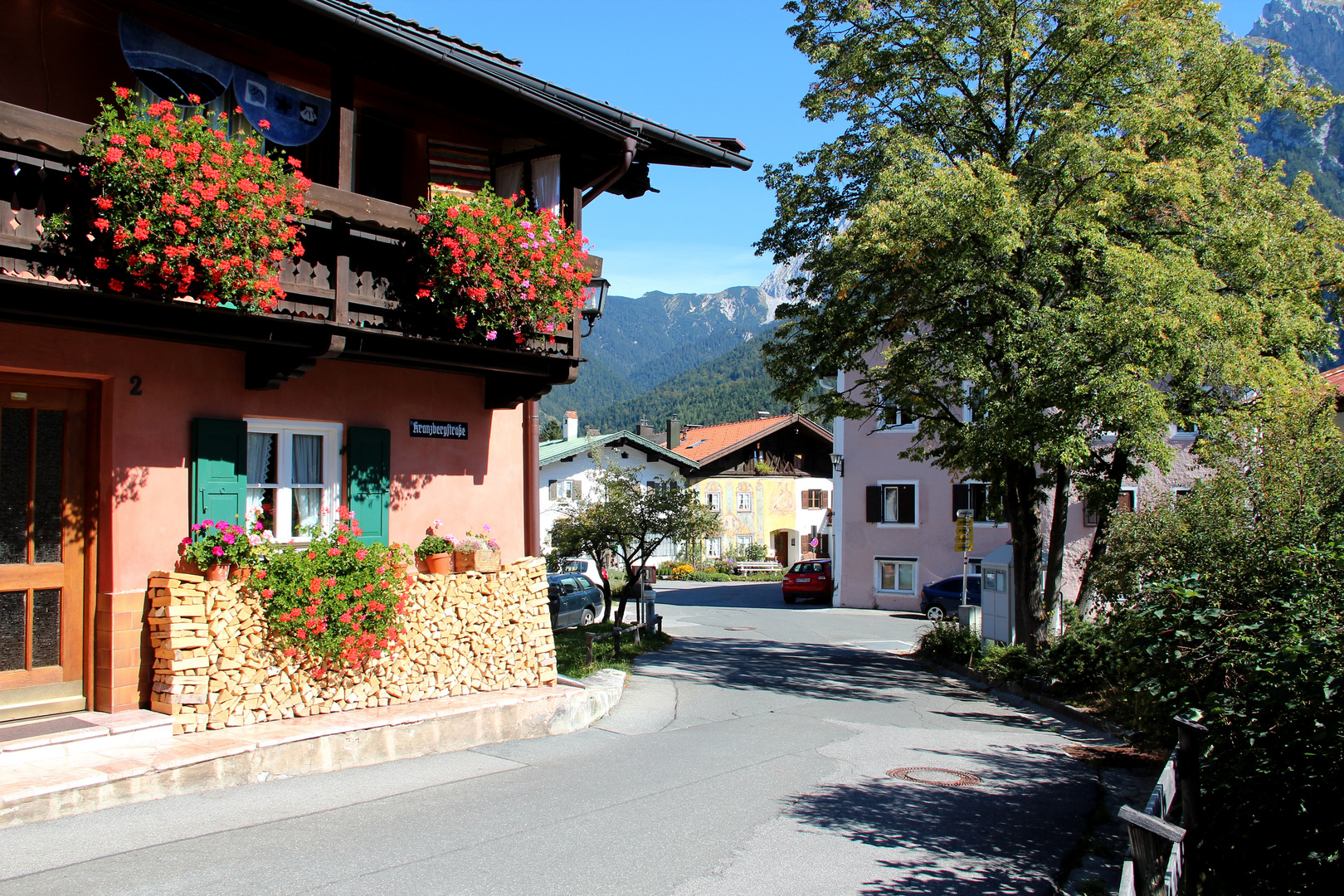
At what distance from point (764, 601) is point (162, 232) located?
31611 millimetres

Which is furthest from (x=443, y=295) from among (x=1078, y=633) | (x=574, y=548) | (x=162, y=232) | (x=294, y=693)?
(x=574, y=548)

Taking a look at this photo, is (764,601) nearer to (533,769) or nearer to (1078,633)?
(1078,633)

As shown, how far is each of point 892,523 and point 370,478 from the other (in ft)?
91.8

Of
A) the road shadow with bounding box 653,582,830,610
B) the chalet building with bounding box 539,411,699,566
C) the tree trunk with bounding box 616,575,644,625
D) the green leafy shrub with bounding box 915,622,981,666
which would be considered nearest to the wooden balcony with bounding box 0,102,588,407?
the green leafy shrub with bounding box 915,622,981,666

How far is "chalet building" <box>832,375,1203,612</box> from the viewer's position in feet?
114

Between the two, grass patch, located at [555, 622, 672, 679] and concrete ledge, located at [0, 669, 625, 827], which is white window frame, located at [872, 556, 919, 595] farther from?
concrete ledge, located at [0, 669, 625, 827]

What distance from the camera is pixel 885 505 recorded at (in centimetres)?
3606

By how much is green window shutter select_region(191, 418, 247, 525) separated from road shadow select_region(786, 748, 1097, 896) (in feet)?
18.1

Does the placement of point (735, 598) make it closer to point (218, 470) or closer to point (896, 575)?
point (896, 575)

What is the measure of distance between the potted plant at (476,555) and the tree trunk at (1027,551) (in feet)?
30.7

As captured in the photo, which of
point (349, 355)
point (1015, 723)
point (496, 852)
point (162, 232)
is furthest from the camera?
point (1015, 723)

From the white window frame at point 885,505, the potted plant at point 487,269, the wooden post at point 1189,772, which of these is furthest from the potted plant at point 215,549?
the white window frame at point 885,505

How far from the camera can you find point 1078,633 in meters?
14.5

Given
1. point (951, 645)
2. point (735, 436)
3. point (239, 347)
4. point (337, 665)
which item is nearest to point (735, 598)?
point (951, 645)
